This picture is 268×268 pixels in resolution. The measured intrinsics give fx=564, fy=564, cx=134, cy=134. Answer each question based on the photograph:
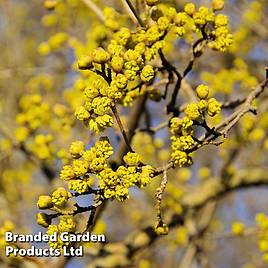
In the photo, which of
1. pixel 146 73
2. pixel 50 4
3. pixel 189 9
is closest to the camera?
pixel 146 73

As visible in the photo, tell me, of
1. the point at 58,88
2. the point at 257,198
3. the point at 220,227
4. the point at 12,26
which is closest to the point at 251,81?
the point at 220,227

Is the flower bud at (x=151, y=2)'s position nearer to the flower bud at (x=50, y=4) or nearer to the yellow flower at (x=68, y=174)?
the yellow flower at (x=68, y=174)

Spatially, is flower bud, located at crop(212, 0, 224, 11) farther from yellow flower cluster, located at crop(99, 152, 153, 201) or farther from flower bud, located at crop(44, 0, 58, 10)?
flower bud, located at crop(44, 0, 58, 10)

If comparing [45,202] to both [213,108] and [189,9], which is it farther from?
[189,9]

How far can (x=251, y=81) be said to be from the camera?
2729mm

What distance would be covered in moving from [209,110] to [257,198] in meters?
5.70

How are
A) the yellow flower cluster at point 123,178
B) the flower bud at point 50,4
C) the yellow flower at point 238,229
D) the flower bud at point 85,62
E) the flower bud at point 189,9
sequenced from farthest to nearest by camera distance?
the yellow flower at point 238,229
the flower bud at point 50,4
the flower bud at point 189,9
the flower bud at point 85,62
the yellow flower cluster at point 123,178

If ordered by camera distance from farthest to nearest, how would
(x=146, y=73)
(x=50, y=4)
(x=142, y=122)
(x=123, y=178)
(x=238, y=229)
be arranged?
(x=142, y=122) < (x=238, y=229) < (x=50, y=4) < (x=146, y=73) < (x=123, y=178)

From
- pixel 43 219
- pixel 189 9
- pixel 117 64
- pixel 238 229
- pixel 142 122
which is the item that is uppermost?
pixel 142 122

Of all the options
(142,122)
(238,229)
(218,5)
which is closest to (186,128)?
(218,5)

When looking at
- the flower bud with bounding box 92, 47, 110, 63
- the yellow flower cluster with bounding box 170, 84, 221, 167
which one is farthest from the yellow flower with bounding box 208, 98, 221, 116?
the flower bud with bounding box 92, 47, 110, 63

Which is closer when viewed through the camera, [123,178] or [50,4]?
[123,178]

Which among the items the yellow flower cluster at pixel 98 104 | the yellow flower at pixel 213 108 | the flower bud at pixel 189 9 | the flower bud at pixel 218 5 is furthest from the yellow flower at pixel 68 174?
the flower bud at pixel 218 5

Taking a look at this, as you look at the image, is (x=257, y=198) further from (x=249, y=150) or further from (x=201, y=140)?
(x=201, y=140)
